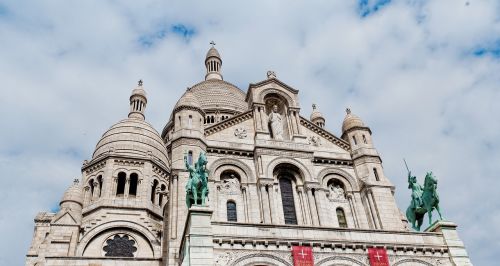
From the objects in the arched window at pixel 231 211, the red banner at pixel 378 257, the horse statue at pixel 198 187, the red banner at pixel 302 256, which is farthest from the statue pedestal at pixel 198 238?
the red banner at pixel 378 257

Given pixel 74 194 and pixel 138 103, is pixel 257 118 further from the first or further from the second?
pixel 138 103

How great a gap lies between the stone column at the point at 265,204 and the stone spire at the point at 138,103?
21063 mm

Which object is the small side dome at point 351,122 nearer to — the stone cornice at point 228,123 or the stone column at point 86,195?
the stone cornice at point 228,123

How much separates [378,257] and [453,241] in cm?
458

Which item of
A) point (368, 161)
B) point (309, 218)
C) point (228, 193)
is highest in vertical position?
point (368, 161)

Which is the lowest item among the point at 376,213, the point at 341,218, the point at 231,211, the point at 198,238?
the point at 198,238

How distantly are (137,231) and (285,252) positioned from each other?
15080mm

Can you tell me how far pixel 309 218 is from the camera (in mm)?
27328

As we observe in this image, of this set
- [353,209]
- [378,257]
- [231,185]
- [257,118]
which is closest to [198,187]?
[231,185]

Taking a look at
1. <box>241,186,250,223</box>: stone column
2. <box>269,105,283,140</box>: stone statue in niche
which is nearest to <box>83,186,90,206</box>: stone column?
<box>241,186,250,223</box>: stone column

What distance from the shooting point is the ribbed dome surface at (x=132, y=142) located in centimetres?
3675

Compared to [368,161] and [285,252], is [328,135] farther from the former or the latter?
[285,252]

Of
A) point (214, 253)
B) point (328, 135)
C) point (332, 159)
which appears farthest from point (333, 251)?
point (328, 135)

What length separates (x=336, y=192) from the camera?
3008cm
